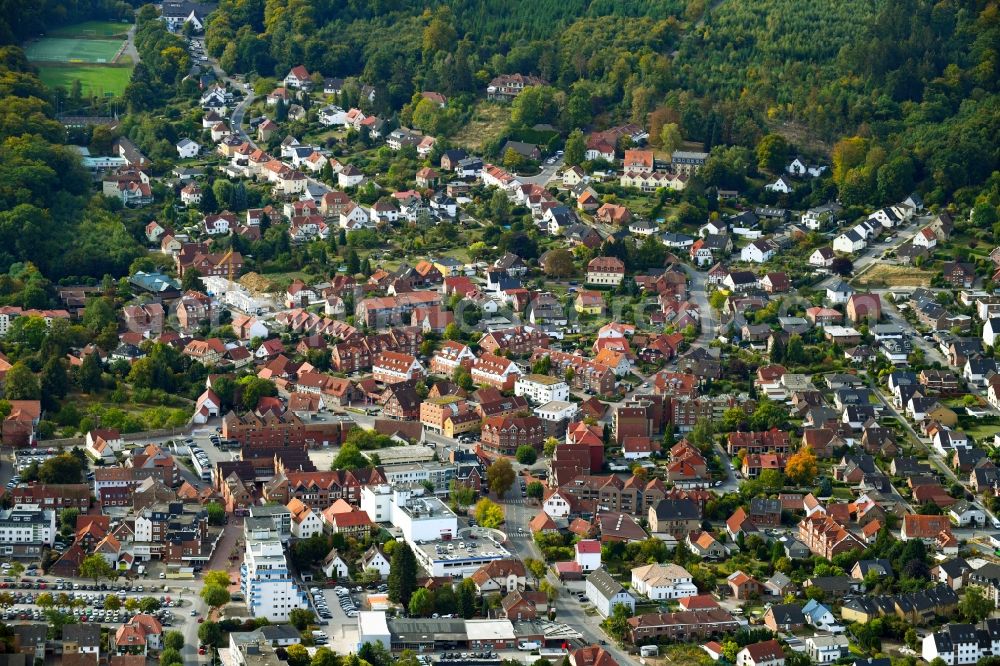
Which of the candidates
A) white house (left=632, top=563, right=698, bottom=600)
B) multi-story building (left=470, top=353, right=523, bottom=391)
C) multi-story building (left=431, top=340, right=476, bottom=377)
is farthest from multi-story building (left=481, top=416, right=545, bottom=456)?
white house (left=632, top=563, right=698, bottom=600)

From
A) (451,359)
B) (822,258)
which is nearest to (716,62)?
(822,258)

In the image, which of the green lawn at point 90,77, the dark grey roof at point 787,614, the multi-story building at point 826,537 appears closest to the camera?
the dark grey roof at point 787,614

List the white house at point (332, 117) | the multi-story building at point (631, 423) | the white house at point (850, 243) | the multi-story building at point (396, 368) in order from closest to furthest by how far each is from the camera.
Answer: the multi-story building at point (631, 423) → the multi-story building at point (396, 368) → the white house at point (850, 243) → the white house at point (332, 117)

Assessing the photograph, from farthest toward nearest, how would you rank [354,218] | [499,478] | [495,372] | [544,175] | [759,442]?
1. [544,175]
2. [354,218]
3. [495,372]
4. [759,442]
5. [499,478]

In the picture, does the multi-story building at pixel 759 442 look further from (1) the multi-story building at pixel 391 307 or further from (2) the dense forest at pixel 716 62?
(2) the dense forest at pixel 716 62

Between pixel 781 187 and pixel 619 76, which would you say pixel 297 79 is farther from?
pixel 781 187

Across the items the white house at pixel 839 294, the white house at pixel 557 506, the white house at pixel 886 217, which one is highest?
the white house at pixel 557 506

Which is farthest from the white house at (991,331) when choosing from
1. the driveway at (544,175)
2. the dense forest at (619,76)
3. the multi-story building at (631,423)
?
the driveway at (544,175)

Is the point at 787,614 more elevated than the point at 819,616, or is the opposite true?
the point at 787,614
